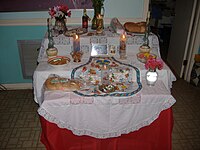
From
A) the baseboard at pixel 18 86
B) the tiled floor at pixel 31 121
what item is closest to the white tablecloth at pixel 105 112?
the tiled floor at pixel 31 121

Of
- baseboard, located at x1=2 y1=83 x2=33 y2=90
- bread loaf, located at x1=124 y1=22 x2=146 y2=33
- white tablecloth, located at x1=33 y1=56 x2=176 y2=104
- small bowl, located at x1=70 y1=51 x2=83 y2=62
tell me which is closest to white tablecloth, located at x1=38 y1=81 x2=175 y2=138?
white tablecloth, located at x1=33 y1=56 x2=176 y2=104

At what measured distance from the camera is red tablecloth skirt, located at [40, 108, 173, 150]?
2354 mm

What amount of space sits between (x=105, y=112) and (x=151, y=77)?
676mm

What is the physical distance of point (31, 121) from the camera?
3.29 m

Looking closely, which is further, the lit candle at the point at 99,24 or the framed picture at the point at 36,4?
the framed picture at the point at 36,4

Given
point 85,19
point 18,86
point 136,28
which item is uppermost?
point 85,19

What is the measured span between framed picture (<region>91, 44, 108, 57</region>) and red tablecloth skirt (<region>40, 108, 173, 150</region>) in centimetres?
119

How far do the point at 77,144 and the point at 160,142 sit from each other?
3.20ft

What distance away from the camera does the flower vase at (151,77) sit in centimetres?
246

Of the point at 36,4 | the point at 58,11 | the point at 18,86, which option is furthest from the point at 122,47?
the point at 18,86

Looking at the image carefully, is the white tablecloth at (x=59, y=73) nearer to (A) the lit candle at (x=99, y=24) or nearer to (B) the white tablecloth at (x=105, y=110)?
(B) the white tablecloth at (x=105, y=110)

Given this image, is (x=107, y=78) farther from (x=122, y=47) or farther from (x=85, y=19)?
(x=85, y=19)

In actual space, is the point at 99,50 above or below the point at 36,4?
below

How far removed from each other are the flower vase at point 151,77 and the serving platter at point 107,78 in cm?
11
